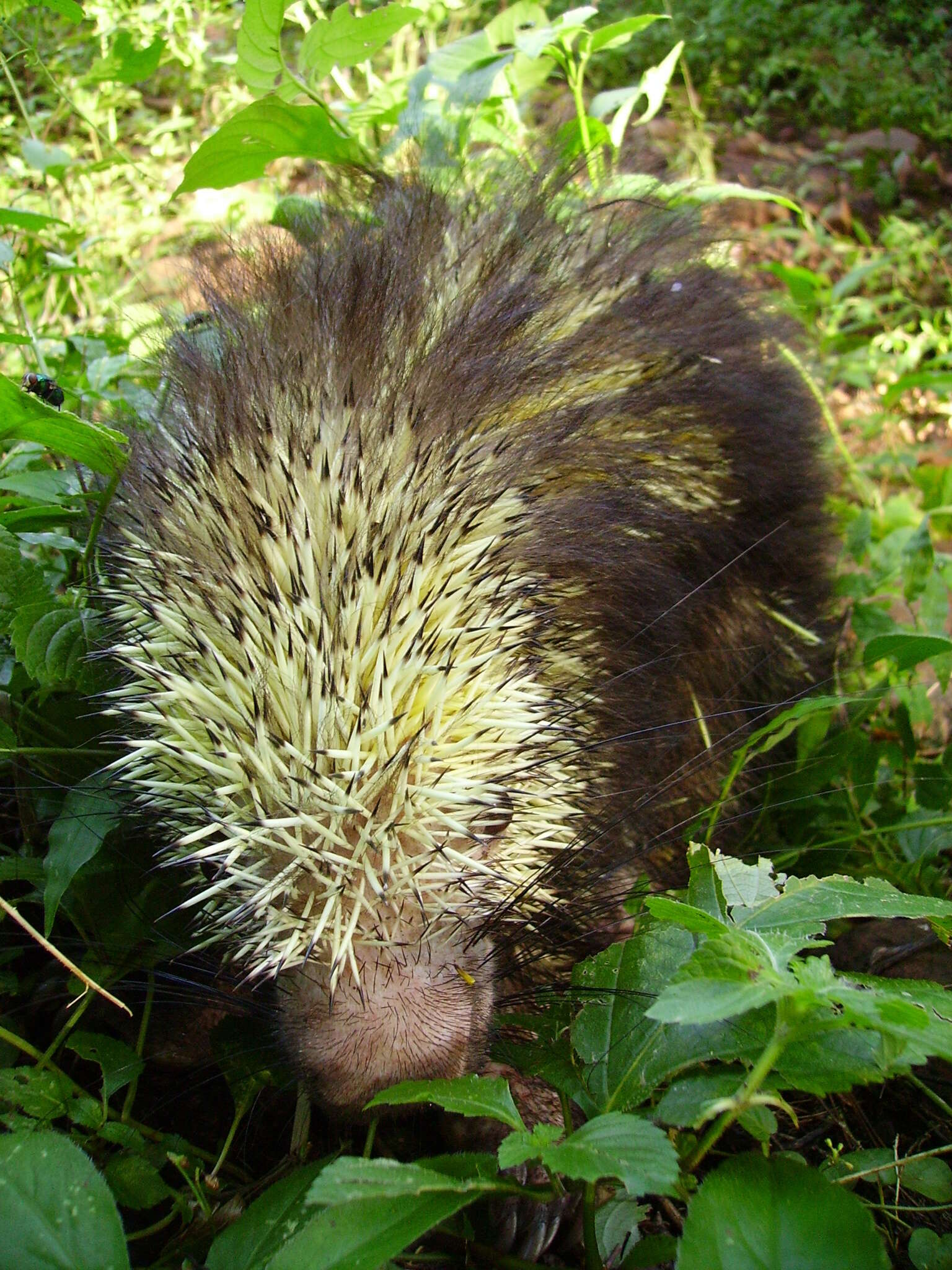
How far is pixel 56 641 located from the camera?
1.35 m

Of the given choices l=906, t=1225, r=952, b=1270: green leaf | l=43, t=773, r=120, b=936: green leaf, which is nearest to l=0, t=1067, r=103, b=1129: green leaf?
l=43, t=773, r=120, b=936: green leaf

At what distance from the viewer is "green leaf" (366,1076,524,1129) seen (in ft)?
3.16

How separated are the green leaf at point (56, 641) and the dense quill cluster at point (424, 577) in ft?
0.23

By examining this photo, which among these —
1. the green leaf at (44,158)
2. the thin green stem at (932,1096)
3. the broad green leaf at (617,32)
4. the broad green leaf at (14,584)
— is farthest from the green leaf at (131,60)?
the thin green stem at (932,1096)

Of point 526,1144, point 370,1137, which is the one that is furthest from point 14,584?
point 526,1144

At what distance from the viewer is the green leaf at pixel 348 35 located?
1.83m

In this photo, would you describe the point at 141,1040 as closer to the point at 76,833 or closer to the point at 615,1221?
the point at 76,833

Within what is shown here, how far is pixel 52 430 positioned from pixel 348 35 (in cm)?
108

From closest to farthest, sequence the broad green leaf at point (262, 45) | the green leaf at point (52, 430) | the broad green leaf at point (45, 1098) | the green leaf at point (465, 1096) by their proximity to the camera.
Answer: the green leaf at point (465, 1096) < the broad green leaf at point (45, 1098) < the green leaf at point (52, 430) < the broad green leaf at point (262, 45)

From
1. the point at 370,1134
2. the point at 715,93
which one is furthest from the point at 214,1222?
→ the point at 715,93

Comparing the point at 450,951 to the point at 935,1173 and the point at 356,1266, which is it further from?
the point at 935,1173

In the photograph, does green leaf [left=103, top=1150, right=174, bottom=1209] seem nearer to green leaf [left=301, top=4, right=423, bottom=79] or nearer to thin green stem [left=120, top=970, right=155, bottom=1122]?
thin green stem [left=120, top=970, right=155, bottom=1122]

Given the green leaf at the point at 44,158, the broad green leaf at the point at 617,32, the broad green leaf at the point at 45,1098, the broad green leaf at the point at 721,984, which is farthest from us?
the green leaf at the point at 44,158

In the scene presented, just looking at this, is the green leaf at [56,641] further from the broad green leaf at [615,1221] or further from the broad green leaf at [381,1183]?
the broad green leaf at [615,1221]
